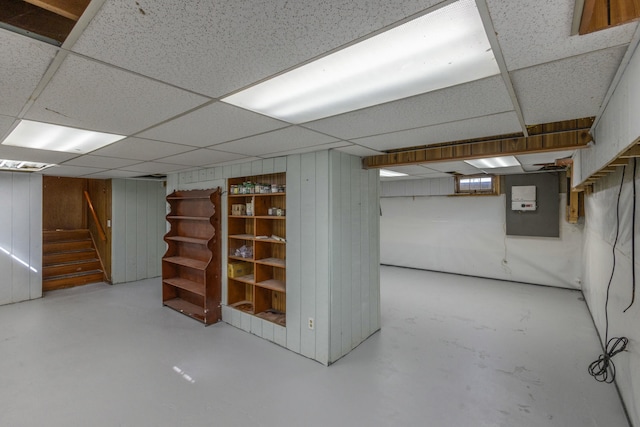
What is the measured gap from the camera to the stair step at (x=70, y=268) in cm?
539

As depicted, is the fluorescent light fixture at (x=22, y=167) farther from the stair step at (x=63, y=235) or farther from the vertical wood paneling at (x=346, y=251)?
the vertical wood paneling at (x=346, y=251)

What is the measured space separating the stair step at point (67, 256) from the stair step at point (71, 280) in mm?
381

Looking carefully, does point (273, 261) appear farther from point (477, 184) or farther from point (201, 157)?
point (477, 184)

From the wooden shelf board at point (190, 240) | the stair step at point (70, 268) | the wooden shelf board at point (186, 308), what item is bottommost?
the wooden shelf board at point (186, 308)

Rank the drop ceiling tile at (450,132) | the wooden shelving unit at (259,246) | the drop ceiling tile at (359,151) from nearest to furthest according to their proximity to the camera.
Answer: the drop ceiling tile at (450,132), the drop ceiling tile at (359,151), the wooden shelving unit at (259,246)

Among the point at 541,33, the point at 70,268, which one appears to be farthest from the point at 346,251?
the point at 70,268

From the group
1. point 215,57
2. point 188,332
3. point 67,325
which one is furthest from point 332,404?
point 67,325

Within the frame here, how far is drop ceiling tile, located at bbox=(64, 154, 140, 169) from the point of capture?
10.8 ft

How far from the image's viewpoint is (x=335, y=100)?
157cm

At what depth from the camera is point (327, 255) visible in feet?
9.34

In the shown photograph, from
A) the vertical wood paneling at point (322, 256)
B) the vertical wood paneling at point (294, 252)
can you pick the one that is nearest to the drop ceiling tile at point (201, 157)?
the vertical wood paneling at point (294, 252)

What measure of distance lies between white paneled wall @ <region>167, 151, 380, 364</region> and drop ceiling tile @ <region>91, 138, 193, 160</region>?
928 millimetres

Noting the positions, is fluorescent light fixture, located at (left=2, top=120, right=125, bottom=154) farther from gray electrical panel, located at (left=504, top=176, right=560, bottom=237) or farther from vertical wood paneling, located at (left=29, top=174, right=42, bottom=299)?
gray electrical panel, located at (left=504, top=176, right=560, bottom=237)

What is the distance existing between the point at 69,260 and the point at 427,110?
712 cm
